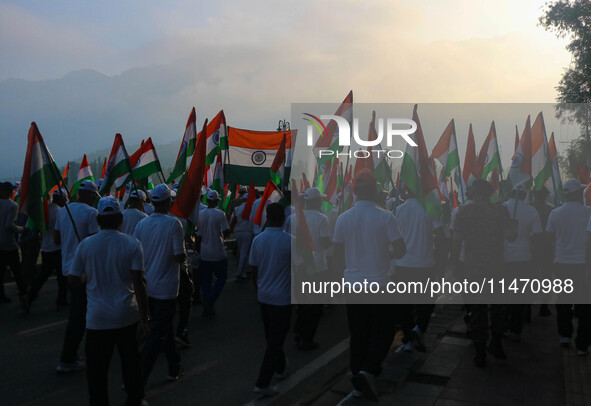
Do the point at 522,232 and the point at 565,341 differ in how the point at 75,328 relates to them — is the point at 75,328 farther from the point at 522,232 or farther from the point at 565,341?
the point at 565,341

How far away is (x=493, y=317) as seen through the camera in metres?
5.96

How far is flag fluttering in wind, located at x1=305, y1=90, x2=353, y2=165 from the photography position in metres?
9.43

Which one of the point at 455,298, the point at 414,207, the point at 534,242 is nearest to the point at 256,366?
the point at 414,207

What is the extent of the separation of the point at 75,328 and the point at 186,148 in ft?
14.9

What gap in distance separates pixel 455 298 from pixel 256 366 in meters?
5.17

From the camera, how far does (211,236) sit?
8148 millimetres

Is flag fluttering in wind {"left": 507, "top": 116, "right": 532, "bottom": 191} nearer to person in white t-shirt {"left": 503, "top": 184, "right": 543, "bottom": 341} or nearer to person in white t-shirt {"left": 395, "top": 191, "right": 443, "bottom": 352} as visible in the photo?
person in white t-shirt {"left": 503, "top": 184, "right": 543, "bottom": 341}

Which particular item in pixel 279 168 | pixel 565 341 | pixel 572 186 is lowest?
pixel 565 341

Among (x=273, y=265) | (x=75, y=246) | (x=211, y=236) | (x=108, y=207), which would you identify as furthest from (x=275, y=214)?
(x=211, y=236)

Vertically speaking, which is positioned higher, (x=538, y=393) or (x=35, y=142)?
(x=35, y=142)

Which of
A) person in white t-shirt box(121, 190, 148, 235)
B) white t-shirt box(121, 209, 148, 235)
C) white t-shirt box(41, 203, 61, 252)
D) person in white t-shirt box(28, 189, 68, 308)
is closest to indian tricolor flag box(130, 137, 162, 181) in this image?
person in white t-shirt box(28, 189, 68, 308)

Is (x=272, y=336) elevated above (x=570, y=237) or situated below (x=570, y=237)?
below

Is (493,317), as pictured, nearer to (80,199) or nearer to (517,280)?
(517,280)

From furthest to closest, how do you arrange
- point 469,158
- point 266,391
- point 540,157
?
1. point 469,158
2. point 540,157
3. point 266,391
